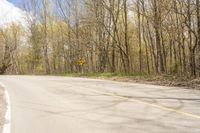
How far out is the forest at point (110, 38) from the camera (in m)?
34.2

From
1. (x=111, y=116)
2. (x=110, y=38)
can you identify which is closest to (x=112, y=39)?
(x=110, y=38)

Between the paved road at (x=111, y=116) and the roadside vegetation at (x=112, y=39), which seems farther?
the roadside vegetation at (x=112, y=39)

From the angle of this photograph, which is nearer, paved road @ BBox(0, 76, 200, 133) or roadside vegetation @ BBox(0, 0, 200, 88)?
paved road @ BBox(0, 76, 200, 133)

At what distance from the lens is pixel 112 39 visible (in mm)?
44125

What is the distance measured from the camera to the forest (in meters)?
34.2

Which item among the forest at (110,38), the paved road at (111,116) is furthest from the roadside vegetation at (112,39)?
the paved road at (111,116)

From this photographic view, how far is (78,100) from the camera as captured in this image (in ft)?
48.0

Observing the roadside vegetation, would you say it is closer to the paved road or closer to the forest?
the forest

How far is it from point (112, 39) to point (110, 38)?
3.58 meters

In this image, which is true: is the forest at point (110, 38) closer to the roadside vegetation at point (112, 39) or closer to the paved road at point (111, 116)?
the roadside vegetation at point (112, 39)

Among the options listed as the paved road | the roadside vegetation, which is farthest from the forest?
the paved road

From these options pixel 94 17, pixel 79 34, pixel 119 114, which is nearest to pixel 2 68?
pixel 79 34

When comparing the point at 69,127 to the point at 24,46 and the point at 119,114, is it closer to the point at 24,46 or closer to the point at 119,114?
the point at 119,114

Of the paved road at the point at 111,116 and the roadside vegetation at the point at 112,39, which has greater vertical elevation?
the roadside vegetation at the point at 112,39
